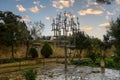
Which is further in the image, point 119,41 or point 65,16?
point 65,16

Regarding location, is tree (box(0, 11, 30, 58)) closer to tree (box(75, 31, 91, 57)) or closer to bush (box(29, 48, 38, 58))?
bush (box(29, 48, 38, 58))

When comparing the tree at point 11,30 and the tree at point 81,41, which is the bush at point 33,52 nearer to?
the tree at point 11,30

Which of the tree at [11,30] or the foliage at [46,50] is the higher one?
the tree at [11,30]

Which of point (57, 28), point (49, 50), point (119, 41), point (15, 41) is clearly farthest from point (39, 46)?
point (119, 41)

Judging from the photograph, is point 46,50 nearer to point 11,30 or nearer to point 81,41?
point 81,41

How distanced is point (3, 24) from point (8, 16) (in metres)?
2.85

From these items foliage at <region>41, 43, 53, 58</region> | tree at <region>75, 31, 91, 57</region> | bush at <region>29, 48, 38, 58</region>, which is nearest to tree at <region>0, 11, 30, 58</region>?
bush at <region>29, 48, 38, 58</region>

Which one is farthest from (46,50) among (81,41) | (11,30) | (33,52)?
(11,30)

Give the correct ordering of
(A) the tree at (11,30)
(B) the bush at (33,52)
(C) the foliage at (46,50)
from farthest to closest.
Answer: (C) the foliage at (46,50), (B) the bush at (33,52), (A) the tree at (11,30)

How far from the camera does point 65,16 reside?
27375mm

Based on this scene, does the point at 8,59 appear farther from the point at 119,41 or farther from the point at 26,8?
the point at 119,41

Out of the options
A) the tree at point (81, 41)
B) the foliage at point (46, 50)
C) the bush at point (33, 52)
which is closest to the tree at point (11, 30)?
the bush at point (33, 52)

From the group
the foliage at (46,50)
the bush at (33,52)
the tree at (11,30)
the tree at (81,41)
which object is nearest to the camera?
the tree at (11,30)

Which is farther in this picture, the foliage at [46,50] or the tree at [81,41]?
the tree at [81,41]
